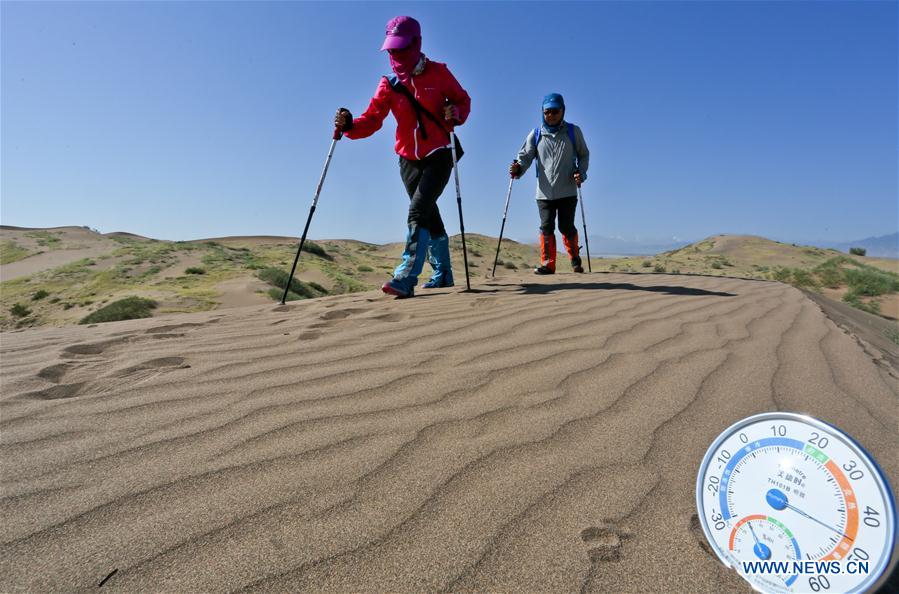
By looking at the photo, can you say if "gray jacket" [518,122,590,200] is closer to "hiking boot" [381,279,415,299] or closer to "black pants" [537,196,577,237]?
"black pants" [537,196,577,237]

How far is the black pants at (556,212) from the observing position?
6277 millimetres

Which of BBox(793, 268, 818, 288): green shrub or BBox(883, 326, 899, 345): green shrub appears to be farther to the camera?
BBox(793, 268, 818, 288): green shrub

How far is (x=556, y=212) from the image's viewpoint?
641cm

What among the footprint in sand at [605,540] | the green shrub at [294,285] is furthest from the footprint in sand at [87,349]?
the green shrub at [294,285]

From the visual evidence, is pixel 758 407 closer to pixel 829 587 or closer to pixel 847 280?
pixel 829 587

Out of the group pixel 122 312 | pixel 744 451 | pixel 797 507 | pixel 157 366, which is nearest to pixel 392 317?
pixel 157 366

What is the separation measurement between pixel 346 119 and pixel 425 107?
2.59 feet

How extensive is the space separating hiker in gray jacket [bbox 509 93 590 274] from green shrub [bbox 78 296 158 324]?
493 cm

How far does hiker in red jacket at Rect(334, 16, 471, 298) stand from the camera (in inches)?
168

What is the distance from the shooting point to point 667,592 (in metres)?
1.06

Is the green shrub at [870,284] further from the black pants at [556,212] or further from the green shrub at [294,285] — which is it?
the green shrub at [294,285]

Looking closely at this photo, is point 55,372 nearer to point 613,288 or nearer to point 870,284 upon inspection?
point 613,288

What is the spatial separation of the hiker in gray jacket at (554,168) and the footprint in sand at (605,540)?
17.3 ft

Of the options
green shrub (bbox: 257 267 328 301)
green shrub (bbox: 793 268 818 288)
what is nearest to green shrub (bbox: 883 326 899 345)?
green shrub (bbox: 793 268 818 288)
